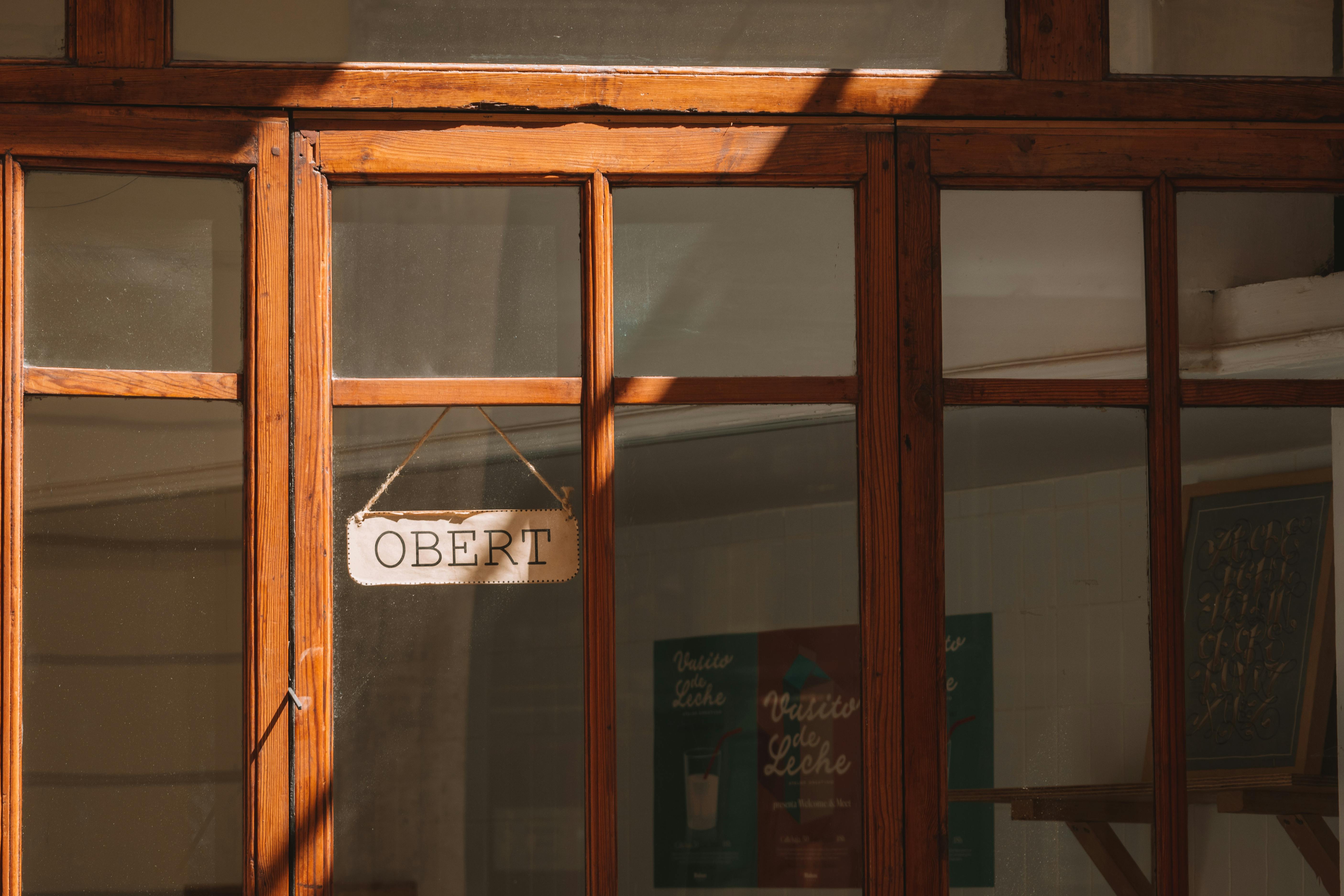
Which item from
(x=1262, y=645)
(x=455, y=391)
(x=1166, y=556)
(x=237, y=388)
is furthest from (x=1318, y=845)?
(x=237, y=388)

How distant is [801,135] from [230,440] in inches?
46.9

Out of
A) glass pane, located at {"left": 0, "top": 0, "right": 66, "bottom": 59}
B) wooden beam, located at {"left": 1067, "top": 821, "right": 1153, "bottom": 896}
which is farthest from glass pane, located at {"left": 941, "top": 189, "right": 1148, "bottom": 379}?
glass pane, located at {"left": 0, "top": 0, "right": 66, "bottom": 59}

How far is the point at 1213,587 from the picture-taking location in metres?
2.46

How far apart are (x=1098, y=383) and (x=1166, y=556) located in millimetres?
341

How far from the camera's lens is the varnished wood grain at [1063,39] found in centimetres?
248

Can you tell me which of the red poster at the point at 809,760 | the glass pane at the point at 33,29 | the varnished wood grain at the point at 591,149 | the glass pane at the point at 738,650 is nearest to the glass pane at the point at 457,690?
the glass pane at the point at 738,650

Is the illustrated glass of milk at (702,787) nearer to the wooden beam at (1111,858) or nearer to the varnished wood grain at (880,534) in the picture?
the varnished wood grain at (880,534)

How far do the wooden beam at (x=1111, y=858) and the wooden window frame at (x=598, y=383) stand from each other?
35 centimetres

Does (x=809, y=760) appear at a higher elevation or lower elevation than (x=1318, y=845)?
higher

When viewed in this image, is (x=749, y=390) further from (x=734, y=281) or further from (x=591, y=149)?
(x=591, y=149)

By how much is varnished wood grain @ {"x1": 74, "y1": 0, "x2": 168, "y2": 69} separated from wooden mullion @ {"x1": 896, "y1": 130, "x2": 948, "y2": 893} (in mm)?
1379

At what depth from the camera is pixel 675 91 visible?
8.08 feet

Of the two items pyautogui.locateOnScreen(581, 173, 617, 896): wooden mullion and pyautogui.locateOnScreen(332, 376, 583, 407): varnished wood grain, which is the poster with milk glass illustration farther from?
pyautogui.locateOnScreen(332, 376, 583, 407): varnished wood grain

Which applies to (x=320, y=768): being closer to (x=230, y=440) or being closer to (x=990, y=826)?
(x=230, y=440)
